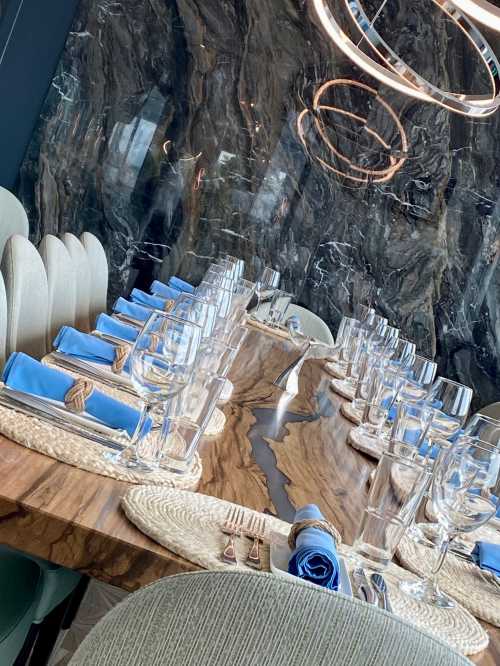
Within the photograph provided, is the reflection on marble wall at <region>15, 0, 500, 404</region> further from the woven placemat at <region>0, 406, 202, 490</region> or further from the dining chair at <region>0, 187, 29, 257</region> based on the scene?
the woven placemat at <region>0, 406, 202, 490</region>

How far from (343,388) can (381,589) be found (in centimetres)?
170

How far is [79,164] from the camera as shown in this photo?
5531 millimetres

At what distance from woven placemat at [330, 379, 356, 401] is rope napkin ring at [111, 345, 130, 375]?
1.08 m

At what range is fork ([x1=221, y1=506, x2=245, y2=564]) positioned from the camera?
3.16ft

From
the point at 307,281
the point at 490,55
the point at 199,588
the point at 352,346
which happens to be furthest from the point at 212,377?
the point at 307,281

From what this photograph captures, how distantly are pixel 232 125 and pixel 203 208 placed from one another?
556 millimetres

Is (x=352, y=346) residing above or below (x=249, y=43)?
below

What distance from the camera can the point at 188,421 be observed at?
1257 millimetres

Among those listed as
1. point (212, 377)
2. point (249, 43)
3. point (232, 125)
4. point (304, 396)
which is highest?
point (249, 43)

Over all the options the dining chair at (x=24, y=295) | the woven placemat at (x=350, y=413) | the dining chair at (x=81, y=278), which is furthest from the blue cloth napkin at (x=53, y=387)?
the dining chair at (x=81, y=278)

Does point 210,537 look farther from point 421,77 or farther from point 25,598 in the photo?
point 421,77

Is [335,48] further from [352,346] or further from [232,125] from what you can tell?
[352,346]

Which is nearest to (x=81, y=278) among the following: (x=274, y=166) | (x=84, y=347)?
(x=84, y=347)

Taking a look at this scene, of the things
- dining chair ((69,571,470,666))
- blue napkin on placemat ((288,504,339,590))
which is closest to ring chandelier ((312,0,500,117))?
blue napkin on placemat ((288,504,339,590))
